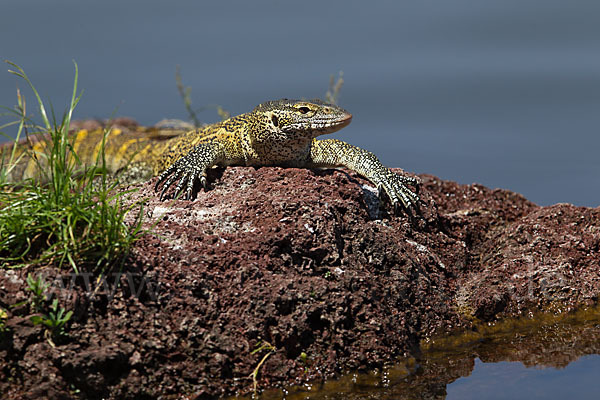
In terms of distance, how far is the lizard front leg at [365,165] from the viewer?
6.52 m

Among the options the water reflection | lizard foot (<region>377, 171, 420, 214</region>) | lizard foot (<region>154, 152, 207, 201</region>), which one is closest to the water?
the water reflection

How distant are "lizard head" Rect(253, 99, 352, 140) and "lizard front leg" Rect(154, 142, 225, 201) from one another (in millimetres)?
581

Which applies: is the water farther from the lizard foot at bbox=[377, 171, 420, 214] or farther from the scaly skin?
the scaly skin

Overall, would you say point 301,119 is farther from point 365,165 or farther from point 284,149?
point 365,165

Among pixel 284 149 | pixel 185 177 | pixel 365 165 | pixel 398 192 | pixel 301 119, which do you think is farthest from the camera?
pixel 365 165

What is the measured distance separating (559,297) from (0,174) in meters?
4.73

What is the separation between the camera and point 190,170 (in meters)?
6.17

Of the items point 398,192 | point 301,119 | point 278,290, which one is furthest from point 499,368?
point 301,119

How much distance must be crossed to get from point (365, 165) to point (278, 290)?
2.30 m

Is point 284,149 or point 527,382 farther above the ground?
point 284,149

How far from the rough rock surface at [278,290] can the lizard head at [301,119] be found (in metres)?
0.47

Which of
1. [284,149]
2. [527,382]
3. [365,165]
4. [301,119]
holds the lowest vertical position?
[527,382]

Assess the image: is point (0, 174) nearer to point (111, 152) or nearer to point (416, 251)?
point (416, 251)

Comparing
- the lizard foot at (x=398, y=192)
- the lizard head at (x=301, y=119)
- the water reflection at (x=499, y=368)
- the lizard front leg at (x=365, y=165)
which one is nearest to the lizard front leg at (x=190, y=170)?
the lizard head at (x=301, y=119)
